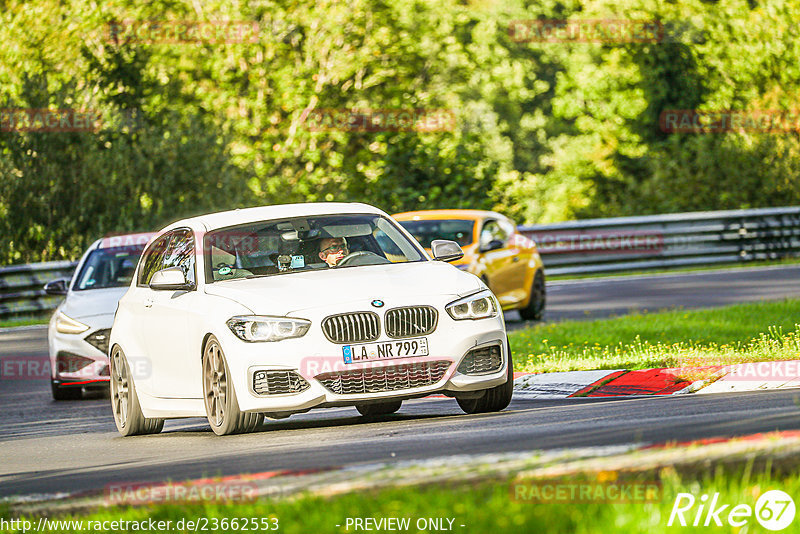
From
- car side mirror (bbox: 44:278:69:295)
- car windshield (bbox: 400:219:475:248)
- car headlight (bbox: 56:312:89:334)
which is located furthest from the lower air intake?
car windshield (bbox: 400:219:475:248)

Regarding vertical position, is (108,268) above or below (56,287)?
above

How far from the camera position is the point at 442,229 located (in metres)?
20.3

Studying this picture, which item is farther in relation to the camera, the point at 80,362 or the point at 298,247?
the point at 80,362

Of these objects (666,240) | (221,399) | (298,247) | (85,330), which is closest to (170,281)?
(298,247)

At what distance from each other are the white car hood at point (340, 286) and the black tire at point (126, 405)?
153 centimetres

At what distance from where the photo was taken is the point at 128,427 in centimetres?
1182

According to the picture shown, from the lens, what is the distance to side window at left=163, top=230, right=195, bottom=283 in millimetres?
11352

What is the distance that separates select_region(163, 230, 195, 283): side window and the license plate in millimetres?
1759

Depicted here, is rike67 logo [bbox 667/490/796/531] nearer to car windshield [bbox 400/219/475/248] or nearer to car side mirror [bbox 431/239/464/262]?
car side mirror [bbox 431/239/464/262]

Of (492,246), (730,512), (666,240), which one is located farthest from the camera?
(666,240)

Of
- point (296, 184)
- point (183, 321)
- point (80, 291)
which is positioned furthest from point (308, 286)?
point (296, 184)

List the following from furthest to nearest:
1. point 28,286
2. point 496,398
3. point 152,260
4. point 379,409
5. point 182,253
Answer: point 28,286
point 152,260
point 379,409
point 182,253
point 496,398

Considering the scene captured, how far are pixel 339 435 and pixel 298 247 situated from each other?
178cm

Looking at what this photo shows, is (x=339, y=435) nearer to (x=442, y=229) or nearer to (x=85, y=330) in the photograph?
(x=85, y=330)
